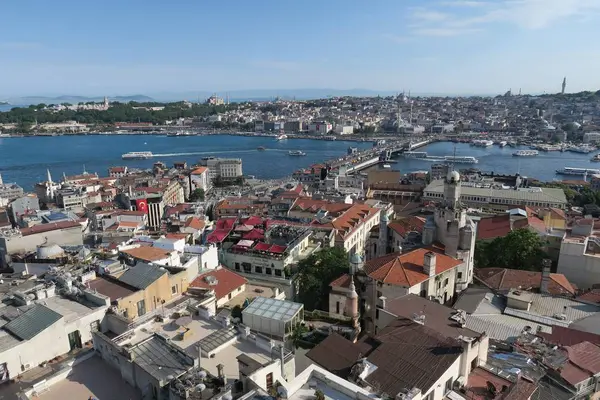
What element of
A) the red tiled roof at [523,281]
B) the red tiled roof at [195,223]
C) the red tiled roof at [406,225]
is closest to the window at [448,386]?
the red tiled roof at [523,281]

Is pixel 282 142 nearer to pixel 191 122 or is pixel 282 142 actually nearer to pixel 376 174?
→ pixel 191 122

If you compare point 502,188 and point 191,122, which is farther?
point 191,122

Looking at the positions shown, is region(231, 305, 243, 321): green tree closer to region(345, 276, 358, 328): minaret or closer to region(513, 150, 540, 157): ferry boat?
region(345, 276, 358, 328): minaret

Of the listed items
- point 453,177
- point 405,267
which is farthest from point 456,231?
point 405,267

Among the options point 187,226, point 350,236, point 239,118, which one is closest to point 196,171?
point 187,226

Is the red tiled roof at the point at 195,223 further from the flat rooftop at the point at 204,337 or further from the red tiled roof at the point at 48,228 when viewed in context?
the flat rooftop at the point at 204,337

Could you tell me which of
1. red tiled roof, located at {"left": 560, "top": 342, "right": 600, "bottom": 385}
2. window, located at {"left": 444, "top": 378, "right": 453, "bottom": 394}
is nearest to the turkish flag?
window, located at {"left": 444, "top": 378, "right": 453, "bottom": 394}

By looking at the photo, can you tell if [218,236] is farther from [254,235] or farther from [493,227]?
[493,227]
